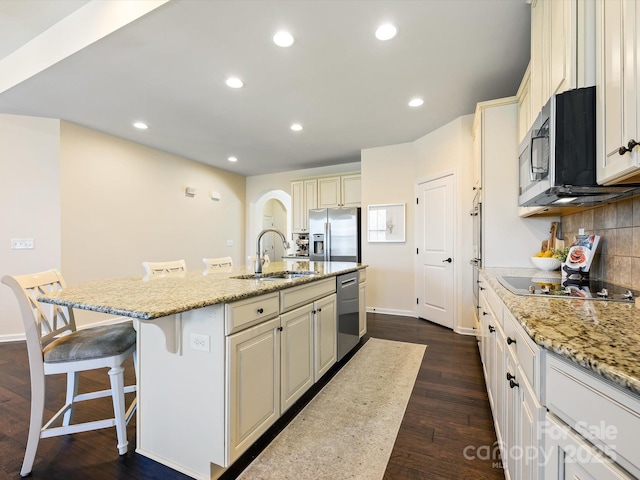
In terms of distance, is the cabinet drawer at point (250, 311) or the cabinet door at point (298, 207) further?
the cabinet door at point (298, 207)

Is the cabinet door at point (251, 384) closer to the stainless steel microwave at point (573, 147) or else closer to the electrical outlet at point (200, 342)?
the electrical outlet at point (200, 342)

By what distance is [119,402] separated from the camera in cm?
153

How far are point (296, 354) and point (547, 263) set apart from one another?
6.55 ft

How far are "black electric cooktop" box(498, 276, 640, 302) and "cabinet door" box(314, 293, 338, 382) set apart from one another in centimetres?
126

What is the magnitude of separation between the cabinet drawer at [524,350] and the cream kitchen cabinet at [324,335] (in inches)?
50.2

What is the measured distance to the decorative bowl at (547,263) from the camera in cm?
216

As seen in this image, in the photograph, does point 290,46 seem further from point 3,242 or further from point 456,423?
point 3,242

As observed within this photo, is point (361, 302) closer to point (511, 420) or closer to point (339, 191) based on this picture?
point (511, 420)

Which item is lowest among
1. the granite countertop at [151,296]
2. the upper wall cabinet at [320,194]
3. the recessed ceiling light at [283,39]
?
the granite countertop at [151,296]

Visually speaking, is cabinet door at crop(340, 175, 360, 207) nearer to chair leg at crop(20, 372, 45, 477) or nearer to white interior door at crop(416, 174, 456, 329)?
white interior door at crop(416, 174, 456, 329)

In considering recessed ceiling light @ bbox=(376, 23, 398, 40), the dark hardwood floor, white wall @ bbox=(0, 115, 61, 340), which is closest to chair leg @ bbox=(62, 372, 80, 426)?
the dark hardwood floor

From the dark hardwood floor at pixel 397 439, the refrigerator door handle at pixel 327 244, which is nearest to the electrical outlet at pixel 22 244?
the dark hardwood floor at pixel 397 439

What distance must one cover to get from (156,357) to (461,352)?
110 inches

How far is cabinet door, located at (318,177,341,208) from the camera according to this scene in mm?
5355
